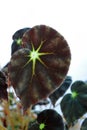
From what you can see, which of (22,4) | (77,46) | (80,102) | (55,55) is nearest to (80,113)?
(80,102)

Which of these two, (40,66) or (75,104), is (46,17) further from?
(40,66)

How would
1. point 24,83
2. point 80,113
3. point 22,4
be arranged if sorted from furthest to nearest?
1. point 22,4
2. point 80,113
3. point 24,83

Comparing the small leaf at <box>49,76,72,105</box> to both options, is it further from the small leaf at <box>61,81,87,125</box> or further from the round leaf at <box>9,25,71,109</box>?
the round leaf at <box>9,25,71,109</box>

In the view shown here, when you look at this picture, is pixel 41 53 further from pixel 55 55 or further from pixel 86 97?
pixel 86 97

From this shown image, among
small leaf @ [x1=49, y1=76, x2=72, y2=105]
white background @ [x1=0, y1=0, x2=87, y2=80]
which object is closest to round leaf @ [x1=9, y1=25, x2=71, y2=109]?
small leaf @ [x1=49, y1=76, x2=72, y2=105]

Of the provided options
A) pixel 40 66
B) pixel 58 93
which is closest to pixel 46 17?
pixel 58 93

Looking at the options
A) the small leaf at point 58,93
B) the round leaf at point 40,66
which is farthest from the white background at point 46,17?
the round leaf at point 40,66

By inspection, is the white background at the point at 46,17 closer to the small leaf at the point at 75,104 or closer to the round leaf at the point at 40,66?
the small leaf at the point at 75,104

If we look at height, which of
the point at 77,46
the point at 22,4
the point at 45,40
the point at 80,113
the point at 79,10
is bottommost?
the point at 80,113
